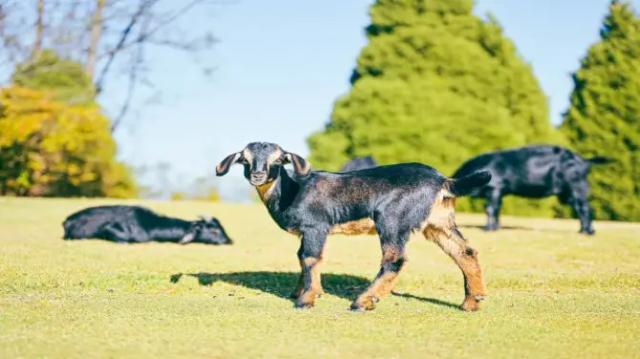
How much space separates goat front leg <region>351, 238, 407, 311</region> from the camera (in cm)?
892

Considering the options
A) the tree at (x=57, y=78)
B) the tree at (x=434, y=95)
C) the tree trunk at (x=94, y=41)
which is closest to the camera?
the tree at (x=434, y=95)

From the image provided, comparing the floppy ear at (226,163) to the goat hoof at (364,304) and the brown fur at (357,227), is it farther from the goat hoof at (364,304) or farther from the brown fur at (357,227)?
the goat hoof at (364,304)

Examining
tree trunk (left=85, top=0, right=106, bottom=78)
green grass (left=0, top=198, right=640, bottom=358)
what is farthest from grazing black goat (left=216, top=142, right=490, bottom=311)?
tree trunk (left=85, top=0, right=106, bottom=78)

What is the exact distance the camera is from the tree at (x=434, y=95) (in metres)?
32.4

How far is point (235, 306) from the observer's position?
9.27 meters

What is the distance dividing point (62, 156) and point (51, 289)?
70.5 feet

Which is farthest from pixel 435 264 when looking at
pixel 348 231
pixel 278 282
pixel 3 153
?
pixel 3 153

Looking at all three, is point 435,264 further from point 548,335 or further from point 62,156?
point 62,156

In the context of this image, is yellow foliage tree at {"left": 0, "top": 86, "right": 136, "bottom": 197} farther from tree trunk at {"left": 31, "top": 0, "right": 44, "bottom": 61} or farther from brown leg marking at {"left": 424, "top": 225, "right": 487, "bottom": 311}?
brown leg marking at {"left": 424, "top": 225, "right": 487, "bottom": 311}

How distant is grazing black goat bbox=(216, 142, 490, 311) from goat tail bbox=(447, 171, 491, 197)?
0.01 metres

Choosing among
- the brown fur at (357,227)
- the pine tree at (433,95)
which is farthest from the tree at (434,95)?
the brown fur at (357,227)

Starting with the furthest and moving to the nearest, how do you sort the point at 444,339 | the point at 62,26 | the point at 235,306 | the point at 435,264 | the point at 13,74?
1. the point at 62,26
2. the point at 13,74
3. the point at 435,264
4. the point at 235,306
5. the point at 444,339

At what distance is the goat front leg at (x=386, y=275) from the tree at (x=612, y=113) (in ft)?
83.8

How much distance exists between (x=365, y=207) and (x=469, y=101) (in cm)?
2463
